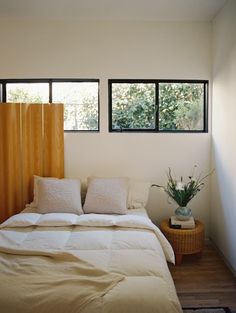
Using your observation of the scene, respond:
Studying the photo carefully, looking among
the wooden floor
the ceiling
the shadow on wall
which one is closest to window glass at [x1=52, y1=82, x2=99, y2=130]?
the ceiling

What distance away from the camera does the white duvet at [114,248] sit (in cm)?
164

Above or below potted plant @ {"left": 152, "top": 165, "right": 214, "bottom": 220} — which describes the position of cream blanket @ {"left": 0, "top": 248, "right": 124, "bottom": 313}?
below

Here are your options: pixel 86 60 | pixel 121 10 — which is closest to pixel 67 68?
pixel 86 60

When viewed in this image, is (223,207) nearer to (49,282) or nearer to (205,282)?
(205,282)

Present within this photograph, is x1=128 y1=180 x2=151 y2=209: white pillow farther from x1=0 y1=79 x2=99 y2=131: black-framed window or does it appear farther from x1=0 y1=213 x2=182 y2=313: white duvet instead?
x1=0 y1=79 x2=99 y2=131: black-framed window

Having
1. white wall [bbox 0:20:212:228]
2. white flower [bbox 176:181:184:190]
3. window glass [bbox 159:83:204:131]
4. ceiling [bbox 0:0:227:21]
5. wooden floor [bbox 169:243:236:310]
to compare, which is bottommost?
wooden floor [bbox 169:243:236:310]

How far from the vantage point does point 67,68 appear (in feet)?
11.8

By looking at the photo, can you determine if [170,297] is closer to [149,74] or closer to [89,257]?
[89,257]

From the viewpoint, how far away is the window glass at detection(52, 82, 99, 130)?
3732 millimetres

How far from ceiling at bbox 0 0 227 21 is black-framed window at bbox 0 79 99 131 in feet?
2.39

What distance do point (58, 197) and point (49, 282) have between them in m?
1.42

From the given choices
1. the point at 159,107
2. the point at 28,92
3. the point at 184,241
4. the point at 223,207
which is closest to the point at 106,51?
the point at 159,107

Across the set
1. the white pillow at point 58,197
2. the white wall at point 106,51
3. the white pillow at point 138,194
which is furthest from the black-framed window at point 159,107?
the white pillow at point 58,197

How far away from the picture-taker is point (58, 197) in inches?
123
